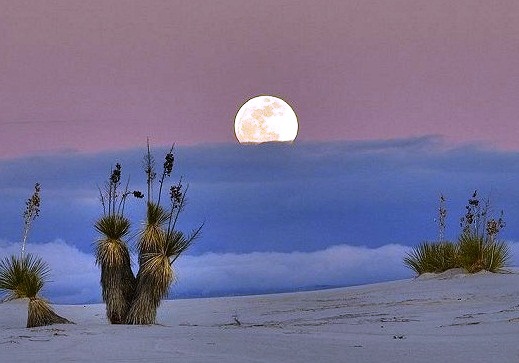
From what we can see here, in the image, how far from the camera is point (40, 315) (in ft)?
49.3

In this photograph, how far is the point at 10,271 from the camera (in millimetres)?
15484

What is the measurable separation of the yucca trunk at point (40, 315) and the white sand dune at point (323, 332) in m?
0.43

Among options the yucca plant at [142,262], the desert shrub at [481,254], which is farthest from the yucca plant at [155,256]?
the desert shrub at [481,254]

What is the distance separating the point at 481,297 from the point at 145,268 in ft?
20.6

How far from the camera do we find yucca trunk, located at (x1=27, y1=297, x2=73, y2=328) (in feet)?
49.0

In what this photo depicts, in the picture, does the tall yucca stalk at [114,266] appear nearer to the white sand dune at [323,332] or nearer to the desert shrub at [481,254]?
the white sand dune at [323,332]

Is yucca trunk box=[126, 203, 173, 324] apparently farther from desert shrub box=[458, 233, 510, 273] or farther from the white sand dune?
desert shrub box=[458, 233, 510, 273]

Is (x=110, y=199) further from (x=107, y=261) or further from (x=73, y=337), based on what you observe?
(x=73, y=337)

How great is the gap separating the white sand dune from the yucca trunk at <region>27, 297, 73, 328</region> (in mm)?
435

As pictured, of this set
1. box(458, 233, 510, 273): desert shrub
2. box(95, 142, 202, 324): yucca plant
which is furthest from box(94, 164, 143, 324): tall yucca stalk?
box(458, 233, 510, 273): desert shrub

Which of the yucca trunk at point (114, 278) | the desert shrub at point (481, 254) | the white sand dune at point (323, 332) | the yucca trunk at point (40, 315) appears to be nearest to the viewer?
the white sand dune at point (323, 332)

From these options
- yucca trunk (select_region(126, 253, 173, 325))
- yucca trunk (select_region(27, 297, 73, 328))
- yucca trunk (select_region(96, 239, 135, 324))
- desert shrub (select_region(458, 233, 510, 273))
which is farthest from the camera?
desert shrub (select_region(458, 233, 510, 273))

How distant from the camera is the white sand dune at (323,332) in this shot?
384 inches

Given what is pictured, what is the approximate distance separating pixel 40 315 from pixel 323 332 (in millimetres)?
4974
